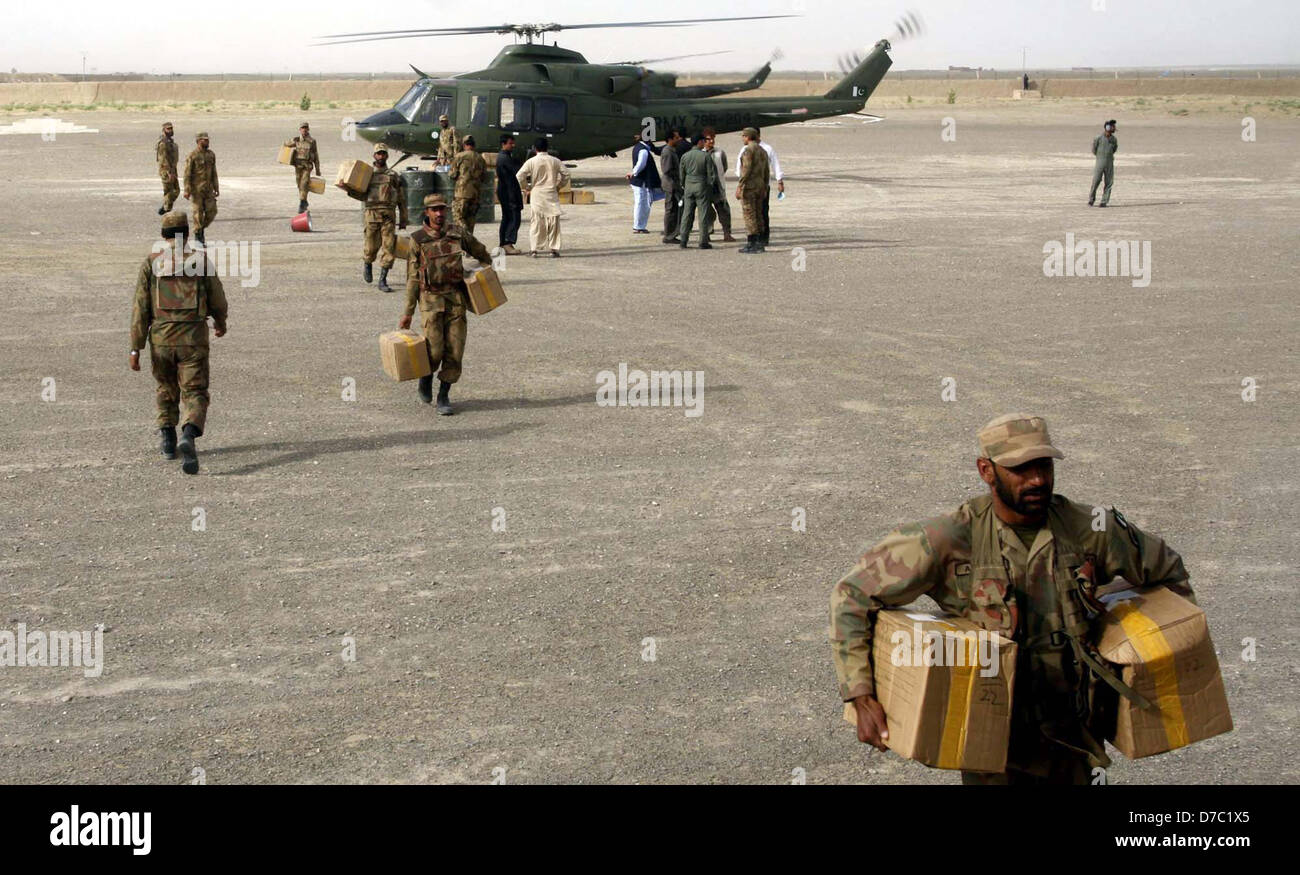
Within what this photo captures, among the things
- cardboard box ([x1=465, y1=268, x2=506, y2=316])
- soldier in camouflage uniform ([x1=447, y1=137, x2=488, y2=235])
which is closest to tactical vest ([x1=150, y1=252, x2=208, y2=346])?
cardboard box ([x1=465, y1=268, x2=506, y2=316])

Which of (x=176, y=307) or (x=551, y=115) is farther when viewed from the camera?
(x=551, y=115)

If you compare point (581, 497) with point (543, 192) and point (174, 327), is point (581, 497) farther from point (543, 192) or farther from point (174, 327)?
point (543, 192)

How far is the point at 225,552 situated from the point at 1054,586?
5885mm

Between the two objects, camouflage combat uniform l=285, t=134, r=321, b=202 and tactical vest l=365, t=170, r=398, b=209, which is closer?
tactical vest l=365, t=170, r=398, b=209

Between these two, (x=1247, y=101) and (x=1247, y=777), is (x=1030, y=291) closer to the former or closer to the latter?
(x=1247, y=777)

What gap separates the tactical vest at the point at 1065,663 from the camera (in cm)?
457

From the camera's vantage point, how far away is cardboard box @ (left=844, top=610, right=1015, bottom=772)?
4.38 m

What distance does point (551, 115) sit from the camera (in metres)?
32.4

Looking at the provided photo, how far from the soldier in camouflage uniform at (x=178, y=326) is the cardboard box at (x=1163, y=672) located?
7.75m

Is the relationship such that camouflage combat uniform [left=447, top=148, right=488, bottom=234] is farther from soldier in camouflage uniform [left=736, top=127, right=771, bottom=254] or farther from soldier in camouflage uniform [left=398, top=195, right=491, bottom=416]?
soldier in camouflage uniform [left=398, top=195, right=491, bottom=416]

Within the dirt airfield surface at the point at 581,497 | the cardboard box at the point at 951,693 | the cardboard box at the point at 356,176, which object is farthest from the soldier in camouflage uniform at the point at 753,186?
the cardboard box at the point at 951,693

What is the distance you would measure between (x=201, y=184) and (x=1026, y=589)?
2130 centimetres

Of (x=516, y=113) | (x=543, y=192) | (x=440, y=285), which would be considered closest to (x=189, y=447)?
(x=440, y=285)

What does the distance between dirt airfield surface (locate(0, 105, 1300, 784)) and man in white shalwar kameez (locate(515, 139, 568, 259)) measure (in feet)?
1.92
